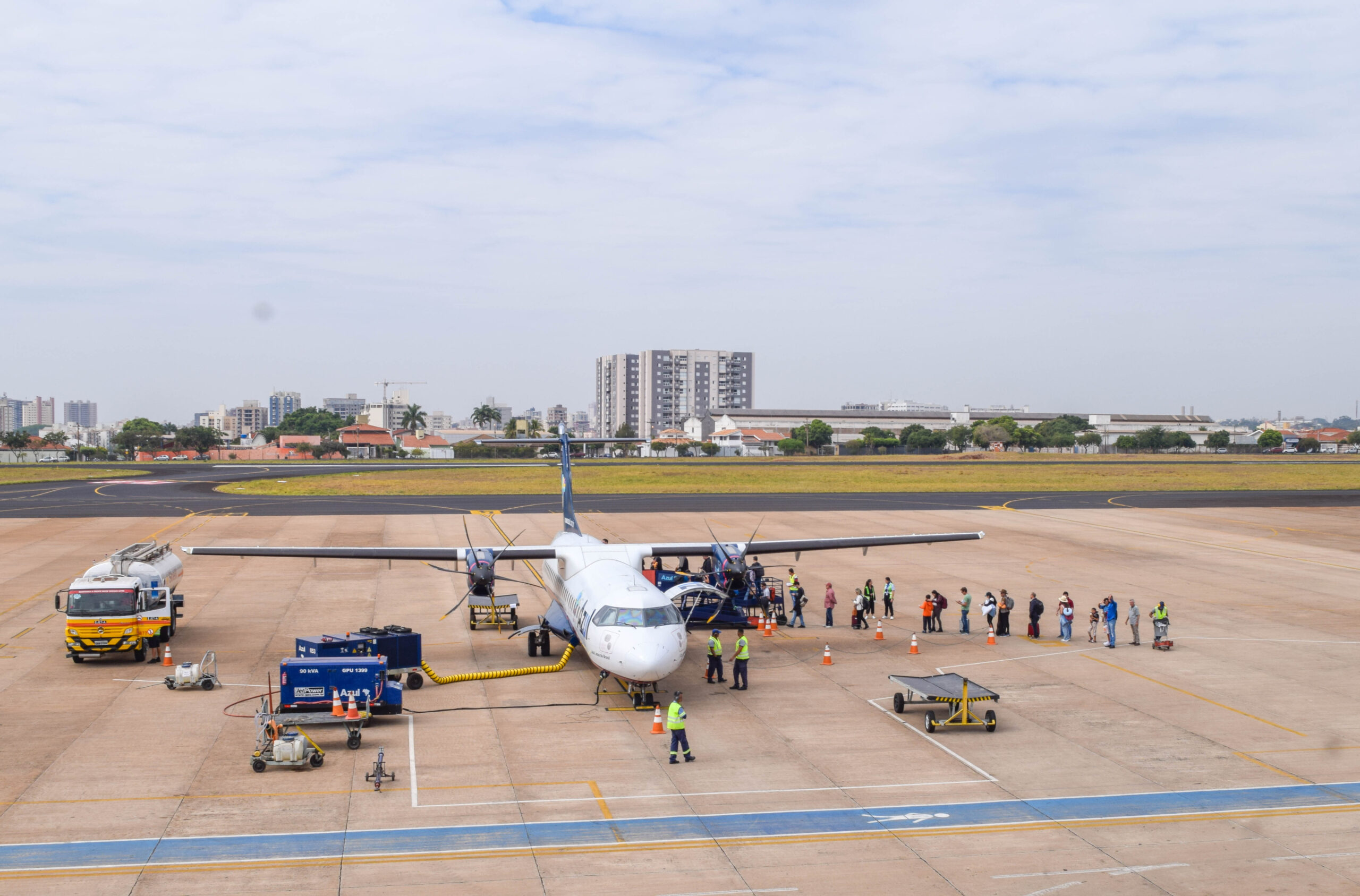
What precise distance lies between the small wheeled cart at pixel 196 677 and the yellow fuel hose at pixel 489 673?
501cm

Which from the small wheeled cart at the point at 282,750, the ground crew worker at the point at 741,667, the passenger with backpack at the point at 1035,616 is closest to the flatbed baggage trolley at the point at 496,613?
the ground crew worker at the point at 741,667

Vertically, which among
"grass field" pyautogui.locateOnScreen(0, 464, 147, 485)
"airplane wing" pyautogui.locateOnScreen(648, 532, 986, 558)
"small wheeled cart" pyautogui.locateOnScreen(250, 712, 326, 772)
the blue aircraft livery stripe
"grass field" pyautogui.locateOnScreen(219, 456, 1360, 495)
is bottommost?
the blue aircraft livery stripe

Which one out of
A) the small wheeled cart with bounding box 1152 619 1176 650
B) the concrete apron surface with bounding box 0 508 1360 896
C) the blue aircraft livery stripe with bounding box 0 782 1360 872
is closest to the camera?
the concrete apron surface with bounding box 0 508 1360 896

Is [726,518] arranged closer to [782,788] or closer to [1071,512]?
[1071,512]

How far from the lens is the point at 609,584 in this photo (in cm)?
2306

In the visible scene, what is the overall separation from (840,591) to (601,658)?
18325 millimetres

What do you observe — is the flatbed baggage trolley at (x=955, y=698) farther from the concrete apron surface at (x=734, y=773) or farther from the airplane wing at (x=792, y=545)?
the airplane wing at (x=792, y=545)

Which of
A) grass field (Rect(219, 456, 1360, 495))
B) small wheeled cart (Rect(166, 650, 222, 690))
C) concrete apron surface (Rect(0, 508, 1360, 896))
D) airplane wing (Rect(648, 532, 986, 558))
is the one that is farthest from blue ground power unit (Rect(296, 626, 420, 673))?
grass field (Rect(219, 456, 1360, 495))

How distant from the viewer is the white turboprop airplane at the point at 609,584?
68.6 ft

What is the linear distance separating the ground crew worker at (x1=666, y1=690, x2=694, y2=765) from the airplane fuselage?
2511mm

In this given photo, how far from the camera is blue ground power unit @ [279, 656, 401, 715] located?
65.0 ft

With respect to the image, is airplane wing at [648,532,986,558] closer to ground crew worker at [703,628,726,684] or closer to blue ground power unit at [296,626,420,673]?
ground crew worker at [703,628,726,684]

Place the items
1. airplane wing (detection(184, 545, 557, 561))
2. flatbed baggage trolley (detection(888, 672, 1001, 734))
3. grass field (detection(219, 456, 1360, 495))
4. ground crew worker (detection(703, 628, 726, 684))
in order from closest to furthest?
flatbed baggage trolley (detection(888, 672, 1001, 734)), ground crew worker (detection(703, 628, 726, 684)), airplane wing (detection(184, 545, 557, 561)), grass field (detection(219, 456, 1360, 495))

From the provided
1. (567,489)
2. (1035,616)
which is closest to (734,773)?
(1035,616)
